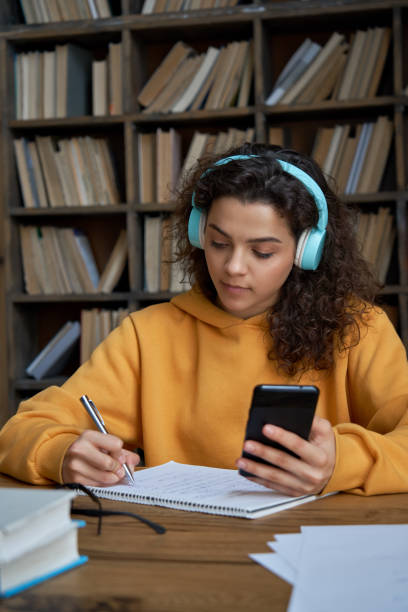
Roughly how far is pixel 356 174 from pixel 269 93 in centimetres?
52

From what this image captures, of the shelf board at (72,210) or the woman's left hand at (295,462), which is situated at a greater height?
the shelf board at (72,210)

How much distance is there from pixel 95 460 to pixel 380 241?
1.86 metres

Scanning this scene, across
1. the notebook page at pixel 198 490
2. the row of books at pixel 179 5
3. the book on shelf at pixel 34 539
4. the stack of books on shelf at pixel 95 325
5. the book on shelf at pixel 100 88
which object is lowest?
the stack of books on shelf at pixel 95 325

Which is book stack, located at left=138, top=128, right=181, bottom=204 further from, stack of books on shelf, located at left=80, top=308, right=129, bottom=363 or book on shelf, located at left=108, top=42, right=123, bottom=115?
stack of books on shelf, located at left=80, top=308, right=129, bottom=363

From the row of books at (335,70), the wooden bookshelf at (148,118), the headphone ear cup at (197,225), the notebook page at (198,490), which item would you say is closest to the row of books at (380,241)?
the wooden bookshelf at (148,118)

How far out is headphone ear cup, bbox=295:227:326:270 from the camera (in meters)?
1.33

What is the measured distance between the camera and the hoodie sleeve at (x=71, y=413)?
1.10m

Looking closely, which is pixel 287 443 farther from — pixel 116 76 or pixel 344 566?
pixel 116 76

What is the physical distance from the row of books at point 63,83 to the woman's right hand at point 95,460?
1.99m

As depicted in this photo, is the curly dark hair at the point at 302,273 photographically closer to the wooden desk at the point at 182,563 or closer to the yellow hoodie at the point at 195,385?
the yellow hoodie at the point at 195,385

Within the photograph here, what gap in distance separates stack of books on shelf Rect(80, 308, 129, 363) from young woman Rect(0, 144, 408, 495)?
4.16ft

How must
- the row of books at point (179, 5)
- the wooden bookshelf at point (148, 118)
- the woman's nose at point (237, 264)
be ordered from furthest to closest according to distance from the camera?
the row of books at point (179, 5)
the wooden bookshelf at point (148, 118)
the woman's nose at point (237, 264)

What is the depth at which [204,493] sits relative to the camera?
3.18 ft

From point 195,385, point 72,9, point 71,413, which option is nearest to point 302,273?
point 195,385
